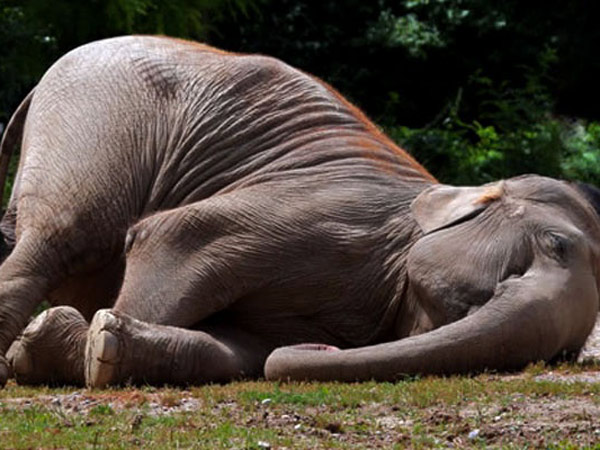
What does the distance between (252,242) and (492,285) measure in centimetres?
138

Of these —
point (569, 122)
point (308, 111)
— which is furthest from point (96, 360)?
point (569, 122)

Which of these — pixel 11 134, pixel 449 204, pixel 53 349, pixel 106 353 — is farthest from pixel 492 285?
pixel 11 134

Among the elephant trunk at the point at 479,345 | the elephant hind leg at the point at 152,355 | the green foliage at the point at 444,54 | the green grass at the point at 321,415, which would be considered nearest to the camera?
the green grass at the point at 321,415

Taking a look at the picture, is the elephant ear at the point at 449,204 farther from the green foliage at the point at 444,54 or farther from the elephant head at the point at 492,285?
the green foliage at the point at 444,54

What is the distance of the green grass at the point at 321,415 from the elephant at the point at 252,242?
0.93ft

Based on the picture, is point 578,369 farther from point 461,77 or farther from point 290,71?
point 461,77

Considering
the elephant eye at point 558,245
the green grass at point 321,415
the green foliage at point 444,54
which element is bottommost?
the green foliage at point 444,54

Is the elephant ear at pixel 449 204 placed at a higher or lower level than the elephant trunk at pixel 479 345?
higher

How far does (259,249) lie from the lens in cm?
948

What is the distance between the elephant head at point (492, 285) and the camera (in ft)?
28.4

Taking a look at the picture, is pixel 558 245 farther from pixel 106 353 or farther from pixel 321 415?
pixel 106 353

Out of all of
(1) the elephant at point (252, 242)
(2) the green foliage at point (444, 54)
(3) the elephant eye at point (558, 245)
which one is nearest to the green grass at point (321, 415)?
(1) the elephant at point (252, 242)

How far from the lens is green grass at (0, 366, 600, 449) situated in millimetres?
7082

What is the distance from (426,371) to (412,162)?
190 centimetres
